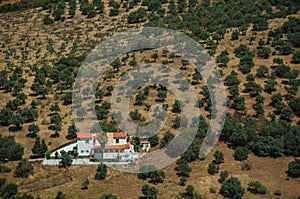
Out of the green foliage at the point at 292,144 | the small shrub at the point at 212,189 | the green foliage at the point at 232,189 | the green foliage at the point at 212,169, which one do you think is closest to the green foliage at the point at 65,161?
the green foliage at the point at 212,169

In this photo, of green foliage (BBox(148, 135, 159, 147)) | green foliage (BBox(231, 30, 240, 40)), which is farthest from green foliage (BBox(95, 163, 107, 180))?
green foliage (BBox(231, 30, 240, 40))

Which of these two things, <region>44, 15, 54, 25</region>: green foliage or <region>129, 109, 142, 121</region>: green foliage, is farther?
<region>44, 15, 54, 25</region>: green foliage

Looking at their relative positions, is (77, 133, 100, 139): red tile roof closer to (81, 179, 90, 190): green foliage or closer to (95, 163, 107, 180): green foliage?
(95, 163, 107, 180): green foliage

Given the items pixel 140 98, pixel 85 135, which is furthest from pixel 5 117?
pixel 140 98

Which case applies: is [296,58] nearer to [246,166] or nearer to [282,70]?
[282,70]

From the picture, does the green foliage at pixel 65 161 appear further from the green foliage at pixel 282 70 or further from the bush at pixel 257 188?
the green foliage at pixel 282 70
